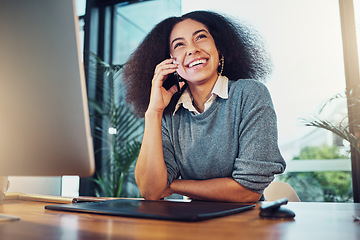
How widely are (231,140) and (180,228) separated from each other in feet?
3.07

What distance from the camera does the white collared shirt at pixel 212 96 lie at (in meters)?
1.53

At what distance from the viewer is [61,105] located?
562 millimetres

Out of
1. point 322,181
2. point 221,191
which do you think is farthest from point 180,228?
point 322,181

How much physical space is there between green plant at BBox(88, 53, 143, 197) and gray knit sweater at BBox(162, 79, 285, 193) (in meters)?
1.47

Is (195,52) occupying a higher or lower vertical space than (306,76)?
lower

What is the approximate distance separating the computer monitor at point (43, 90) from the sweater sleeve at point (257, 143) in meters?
0.78

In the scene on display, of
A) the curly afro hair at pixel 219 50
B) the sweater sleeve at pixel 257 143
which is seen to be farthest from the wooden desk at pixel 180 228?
the curly afro hair at pixel 219 50

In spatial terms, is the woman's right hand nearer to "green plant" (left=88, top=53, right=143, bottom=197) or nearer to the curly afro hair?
the curly afro hair

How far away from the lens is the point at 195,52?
163 cm

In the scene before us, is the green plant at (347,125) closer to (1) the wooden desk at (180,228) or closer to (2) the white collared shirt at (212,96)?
(2) the white collared shirt at (212,96)

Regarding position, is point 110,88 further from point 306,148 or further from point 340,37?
point 340,37

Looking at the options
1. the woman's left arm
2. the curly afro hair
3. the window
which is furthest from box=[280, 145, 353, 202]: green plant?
the woman's left arm

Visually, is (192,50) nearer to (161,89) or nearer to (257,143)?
(161,89)

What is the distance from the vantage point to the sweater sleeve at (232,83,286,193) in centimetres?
121
